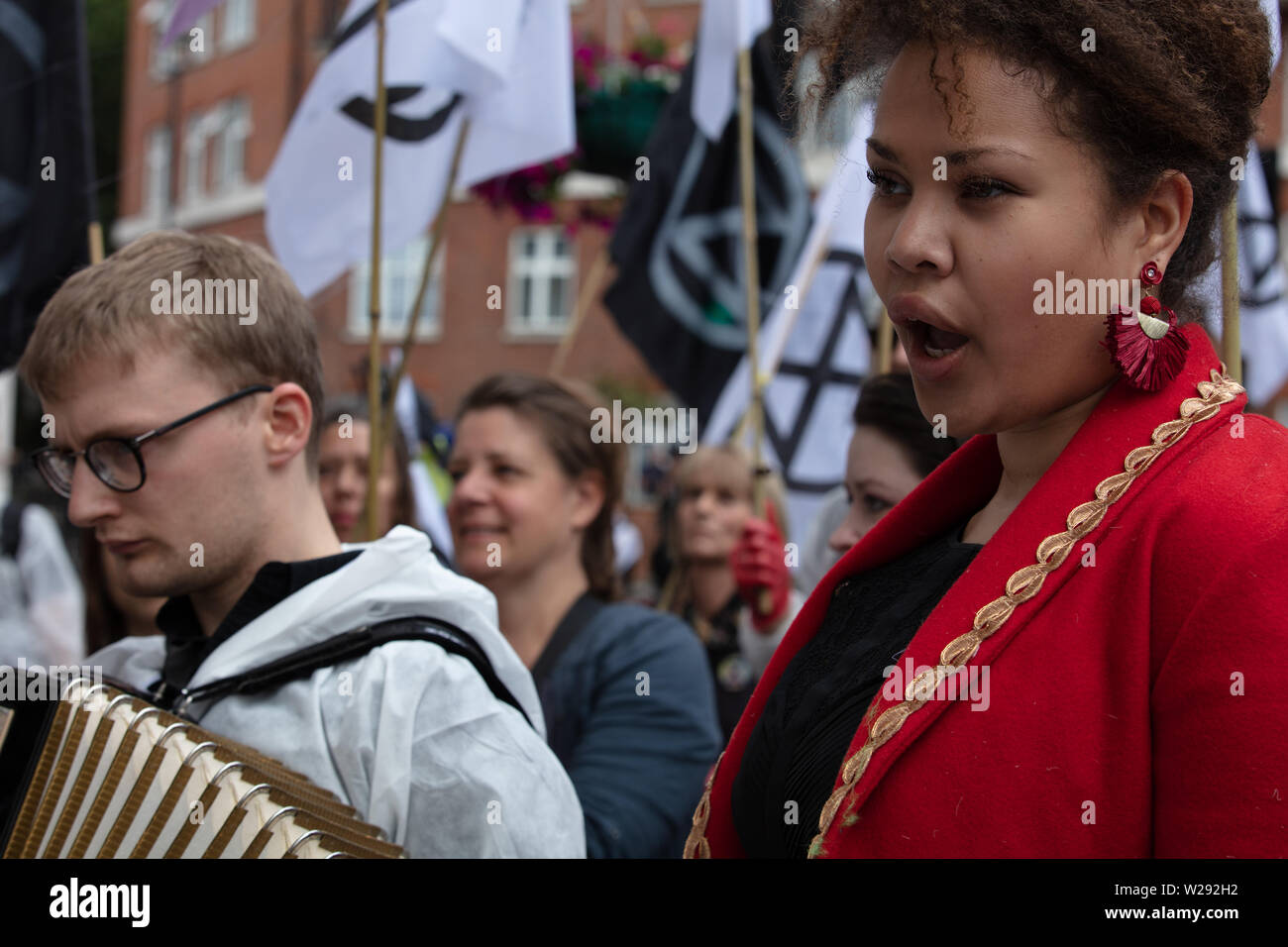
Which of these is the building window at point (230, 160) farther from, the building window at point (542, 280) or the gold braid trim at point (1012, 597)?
the gold braid trim at point (1012, 597)

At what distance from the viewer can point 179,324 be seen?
6.48 ft

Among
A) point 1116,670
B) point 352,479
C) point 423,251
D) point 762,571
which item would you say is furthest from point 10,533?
point 423,251

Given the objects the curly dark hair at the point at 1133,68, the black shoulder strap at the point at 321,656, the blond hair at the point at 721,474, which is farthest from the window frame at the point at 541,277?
the curly dark hair at the point at 1133,68

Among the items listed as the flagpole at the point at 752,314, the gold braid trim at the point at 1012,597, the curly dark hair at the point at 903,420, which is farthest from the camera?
the flagpole at the point at 752,314

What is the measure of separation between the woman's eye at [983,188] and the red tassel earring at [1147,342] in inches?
6.3

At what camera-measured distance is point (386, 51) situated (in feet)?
11.7

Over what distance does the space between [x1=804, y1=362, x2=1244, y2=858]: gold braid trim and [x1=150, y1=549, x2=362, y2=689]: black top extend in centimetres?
101

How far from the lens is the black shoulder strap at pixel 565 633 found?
291 centimetres

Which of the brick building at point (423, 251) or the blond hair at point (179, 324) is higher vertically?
the brick building at point (423, 251)

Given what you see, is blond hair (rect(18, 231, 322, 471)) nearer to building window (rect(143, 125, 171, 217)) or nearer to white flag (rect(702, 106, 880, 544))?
white flag (rect(702, 106, 880, 544))

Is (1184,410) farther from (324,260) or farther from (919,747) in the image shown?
(324,260)

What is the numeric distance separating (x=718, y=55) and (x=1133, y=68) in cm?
395

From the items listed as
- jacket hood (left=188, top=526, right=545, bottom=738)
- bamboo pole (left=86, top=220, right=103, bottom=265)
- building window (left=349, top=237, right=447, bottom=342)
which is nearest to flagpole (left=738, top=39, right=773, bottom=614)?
bamboo pole (left=86, top=220, right=103, bottom=265)
